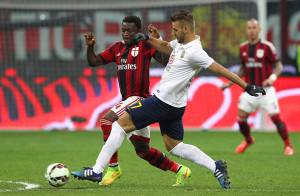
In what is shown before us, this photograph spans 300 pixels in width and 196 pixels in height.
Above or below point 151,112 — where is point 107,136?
below

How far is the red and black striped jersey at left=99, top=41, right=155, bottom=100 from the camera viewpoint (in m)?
10.1

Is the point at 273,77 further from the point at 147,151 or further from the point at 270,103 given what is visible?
the point at 147,151

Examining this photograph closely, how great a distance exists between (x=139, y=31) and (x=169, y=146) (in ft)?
4.94

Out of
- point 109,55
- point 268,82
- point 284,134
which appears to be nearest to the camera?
point 109,55

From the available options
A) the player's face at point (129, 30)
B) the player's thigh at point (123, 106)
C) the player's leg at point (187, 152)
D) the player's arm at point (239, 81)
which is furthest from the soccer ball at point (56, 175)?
the player's arm at point (239, 81)

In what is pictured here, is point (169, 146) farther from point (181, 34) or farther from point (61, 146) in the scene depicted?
point (61, 146)

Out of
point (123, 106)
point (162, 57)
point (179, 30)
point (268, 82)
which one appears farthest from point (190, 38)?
point (268, 82)

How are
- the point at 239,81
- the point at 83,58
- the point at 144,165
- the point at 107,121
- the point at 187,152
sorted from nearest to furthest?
1. the point at 239,81
2. the point at 187,152
3. the point at 107,121
4. the point at 144,165
5. the point at 83,58

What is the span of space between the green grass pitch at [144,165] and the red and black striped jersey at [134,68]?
117 cm

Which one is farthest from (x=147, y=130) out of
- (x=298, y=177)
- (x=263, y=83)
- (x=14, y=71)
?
(x=14, y=71)

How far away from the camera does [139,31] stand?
397 inches

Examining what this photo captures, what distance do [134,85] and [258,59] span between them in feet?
19.2

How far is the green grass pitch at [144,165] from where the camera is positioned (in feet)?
30.7

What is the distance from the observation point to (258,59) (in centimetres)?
1545
